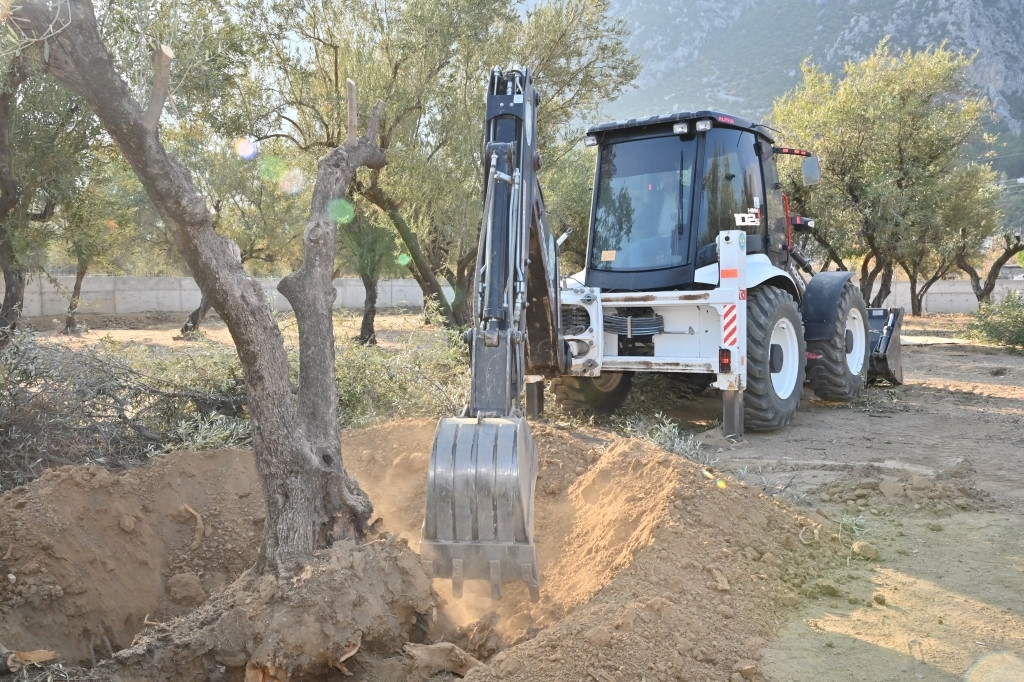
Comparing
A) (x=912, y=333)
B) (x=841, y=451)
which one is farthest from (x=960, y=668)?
(x=912, y=333)

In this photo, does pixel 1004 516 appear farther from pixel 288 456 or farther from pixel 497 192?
pixel 288 456

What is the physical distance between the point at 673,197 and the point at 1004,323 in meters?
13.3

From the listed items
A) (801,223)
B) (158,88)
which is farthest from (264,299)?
(801,223)

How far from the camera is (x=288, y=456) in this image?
3.75m

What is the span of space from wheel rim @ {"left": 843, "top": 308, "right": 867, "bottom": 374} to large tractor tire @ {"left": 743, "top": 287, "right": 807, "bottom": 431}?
65.3 inches

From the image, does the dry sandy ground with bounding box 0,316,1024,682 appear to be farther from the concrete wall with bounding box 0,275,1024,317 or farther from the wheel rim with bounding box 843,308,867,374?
the concrete wall with bounding box 0,275,1024,317

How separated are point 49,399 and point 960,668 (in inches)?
235

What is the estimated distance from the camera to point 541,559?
4414 millimetres

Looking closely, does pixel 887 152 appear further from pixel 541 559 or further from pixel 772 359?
pixel 541 559

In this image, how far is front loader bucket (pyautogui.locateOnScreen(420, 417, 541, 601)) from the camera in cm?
360

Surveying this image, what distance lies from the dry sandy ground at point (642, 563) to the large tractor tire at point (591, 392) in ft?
8.80

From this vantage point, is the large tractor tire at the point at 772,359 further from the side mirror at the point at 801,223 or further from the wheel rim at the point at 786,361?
the side mirror at the point at 801,223

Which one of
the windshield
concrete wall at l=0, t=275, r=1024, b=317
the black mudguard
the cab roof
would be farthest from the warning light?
concrete wall at l=0, t=275, r=1024, b=317

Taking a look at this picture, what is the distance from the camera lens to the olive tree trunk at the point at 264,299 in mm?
3217
